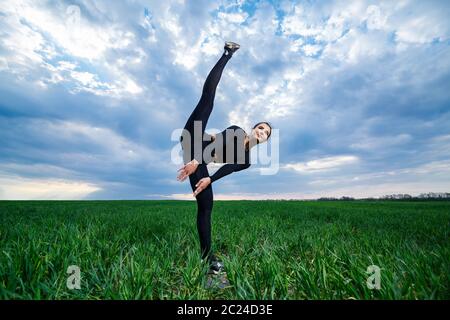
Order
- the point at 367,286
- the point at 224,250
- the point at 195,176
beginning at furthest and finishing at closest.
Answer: the point at 224,250
the point at 195,176
the point at 367,286

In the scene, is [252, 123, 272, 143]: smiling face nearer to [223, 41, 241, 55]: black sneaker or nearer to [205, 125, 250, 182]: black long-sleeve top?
[205, 125, 250, 182]: black long-sleeve top

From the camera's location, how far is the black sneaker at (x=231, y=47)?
3227mm

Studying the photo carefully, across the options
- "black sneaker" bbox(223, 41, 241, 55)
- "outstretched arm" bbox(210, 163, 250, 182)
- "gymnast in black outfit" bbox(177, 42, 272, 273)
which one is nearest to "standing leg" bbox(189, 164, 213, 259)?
"gymnast in black outfit" bbox(177, 42, 272, 273)

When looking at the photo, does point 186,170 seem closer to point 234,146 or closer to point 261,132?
point 234,146

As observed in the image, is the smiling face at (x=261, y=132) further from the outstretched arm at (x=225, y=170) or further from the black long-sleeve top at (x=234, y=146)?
the outstretched arm at (x=225, y=170)

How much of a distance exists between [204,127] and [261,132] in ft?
2.85

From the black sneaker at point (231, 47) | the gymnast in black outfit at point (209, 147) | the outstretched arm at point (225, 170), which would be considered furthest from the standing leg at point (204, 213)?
the black sneaker at point (231, 47)

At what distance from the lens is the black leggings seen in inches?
122

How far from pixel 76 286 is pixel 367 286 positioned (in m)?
2.73

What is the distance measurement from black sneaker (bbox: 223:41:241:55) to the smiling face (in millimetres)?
1103

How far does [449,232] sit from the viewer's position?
5.92 meters
